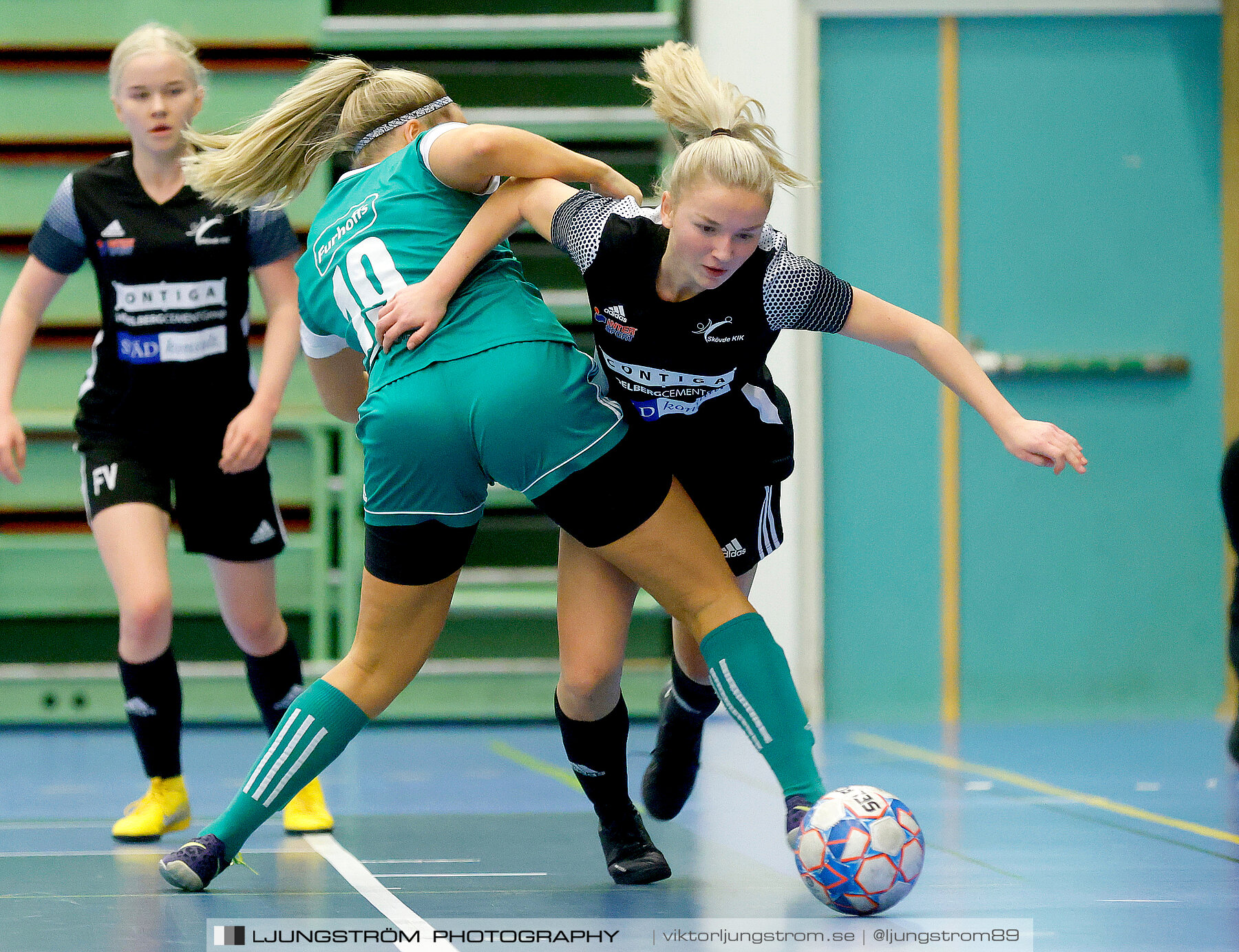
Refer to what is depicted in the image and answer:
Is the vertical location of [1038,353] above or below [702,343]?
below

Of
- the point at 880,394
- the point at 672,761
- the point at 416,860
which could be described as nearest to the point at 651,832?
the point at 672,761

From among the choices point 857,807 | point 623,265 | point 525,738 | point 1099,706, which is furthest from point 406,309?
point 1099,706

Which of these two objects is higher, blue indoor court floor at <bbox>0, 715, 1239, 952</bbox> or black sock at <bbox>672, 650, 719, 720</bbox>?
black sock at <bbox>672, 650, 719, 720</bbox>

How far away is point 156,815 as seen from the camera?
3.34 metres

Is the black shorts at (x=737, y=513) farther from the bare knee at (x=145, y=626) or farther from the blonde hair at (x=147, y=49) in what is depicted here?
the blonde hair at (x=147, y=49)

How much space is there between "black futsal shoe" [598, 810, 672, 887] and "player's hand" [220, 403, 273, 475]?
1239mm

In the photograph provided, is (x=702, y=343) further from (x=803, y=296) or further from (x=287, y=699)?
(x=287, y=699)

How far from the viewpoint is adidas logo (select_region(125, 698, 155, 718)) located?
11.1 feet

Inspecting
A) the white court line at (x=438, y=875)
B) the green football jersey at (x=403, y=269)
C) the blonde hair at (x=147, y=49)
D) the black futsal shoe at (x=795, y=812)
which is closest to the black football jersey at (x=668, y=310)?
the green football jersey at (x=403, y=269)

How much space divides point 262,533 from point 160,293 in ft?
2.05

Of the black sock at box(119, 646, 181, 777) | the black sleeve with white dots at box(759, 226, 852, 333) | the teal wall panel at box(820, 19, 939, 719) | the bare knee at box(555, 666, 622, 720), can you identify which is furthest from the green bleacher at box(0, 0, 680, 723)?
the black sleeve with white dots at box(759, 226, 852, 333)

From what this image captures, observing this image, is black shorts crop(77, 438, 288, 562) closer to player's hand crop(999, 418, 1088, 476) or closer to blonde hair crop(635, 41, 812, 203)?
blonde hair crop(635, 41, 812, 203)

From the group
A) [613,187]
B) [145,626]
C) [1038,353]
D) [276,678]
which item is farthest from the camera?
[1038,353]

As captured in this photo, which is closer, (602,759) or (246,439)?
(602,759)
